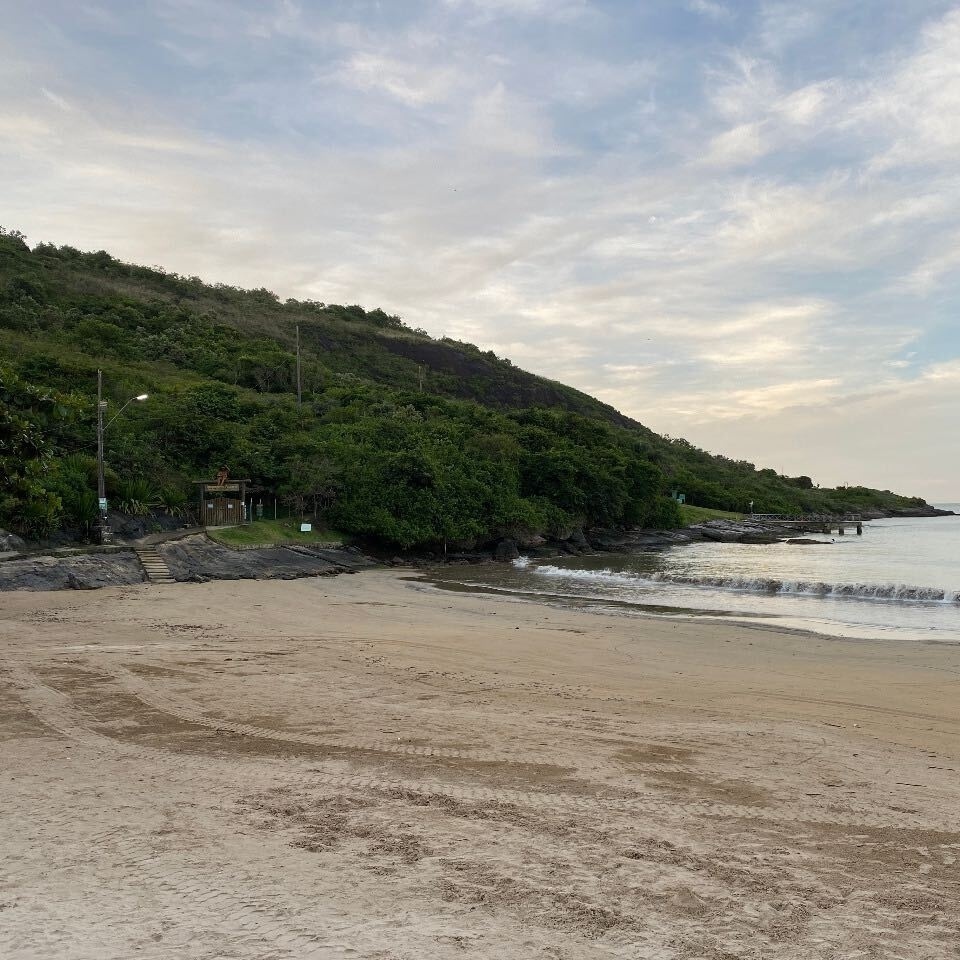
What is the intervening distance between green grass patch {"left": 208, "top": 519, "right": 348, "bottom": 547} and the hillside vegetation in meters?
1.56

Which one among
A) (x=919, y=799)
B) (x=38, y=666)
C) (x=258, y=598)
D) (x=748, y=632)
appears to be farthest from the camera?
(x=258, y=598)

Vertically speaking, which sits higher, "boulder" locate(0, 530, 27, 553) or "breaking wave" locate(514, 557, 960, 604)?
"boulder" locate(0, 530, 27, 553)

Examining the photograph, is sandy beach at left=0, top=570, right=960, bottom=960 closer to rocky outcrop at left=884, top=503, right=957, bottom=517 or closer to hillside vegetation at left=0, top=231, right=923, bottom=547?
hillside vegetation at left=0, top=231, right=923, bottom=547

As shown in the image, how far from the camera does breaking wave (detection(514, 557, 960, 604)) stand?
25.2 meters

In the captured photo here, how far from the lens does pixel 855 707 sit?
9859 millimetres

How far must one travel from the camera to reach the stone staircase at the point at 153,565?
2719 cm

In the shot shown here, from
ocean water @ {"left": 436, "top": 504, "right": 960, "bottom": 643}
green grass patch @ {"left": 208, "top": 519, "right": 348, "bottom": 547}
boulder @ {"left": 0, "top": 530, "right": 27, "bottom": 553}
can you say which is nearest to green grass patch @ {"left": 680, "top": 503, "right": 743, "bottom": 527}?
ocean water @ {"left": 436, "top": 504, "right": 960, "bottom": 643}

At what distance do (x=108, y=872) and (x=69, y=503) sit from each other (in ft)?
96.3

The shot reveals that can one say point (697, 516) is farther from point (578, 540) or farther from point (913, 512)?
point (913, 512)

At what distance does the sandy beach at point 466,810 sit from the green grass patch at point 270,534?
21793mm

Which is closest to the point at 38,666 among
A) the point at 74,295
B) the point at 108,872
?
the point at 108,872

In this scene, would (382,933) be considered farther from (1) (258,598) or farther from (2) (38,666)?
(1) (258,598)

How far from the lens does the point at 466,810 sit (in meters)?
5.73

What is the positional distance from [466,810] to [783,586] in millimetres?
26209
